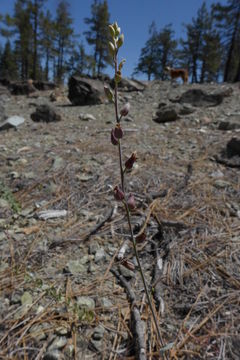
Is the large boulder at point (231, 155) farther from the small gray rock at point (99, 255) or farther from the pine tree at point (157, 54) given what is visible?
the pine tree at point (157, 54)

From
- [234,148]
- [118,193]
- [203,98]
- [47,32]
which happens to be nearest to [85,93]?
[203,98]

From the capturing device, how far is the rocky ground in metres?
1.22

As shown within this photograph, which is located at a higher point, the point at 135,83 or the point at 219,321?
the point at 135,83

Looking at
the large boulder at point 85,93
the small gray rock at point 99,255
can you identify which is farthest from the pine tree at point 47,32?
the small gray rock at point 99,255

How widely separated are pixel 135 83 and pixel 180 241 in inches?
391

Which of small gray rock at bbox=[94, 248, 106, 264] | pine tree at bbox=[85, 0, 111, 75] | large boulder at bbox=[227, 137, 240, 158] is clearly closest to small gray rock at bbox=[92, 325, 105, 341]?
small gray rock at bbox=[94, 248, 106, 264]

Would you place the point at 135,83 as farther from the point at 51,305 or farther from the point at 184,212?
the point at 51,305

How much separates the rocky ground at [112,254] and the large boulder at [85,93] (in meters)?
5.11

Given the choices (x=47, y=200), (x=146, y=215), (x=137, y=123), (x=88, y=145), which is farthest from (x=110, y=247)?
(x=137, y=123)

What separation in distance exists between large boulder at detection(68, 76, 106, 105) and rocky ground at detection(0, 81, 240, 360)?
A: 16.8 ft

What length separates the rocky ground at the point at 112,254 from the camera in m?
1.22

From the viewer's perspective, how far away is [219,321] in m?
1.29

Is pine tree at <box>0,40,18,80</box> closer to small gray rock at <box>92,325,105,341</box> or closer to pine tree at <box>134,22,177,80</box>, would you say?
pine tree at <box>134,22,177,80</box>

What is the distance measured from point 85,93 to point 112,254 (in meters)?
7.67
